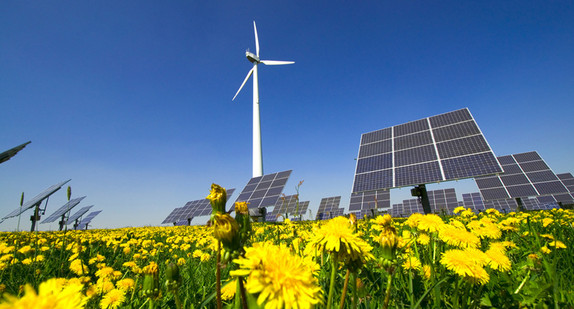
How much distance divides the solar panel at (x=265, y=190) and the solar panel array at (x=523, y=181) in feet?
49.3

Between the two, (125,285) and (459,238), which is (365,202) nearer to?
(459,238)

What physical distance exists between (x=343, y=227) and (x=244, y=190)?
72.6 ft

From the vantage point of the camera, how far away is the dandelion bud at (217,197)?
1.39m

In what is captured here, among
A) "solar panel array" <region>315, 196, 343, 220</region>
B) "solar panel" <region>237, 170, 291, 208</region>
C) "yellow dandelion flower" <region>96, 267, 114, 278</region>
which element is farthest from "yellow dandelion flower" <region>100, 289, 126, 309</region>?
"solar panel array" <region>315, 196, 343, 220</region>

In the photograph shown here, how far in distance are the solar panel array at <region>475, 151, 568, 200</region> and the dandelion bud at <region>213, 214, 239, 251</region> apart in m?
21.5

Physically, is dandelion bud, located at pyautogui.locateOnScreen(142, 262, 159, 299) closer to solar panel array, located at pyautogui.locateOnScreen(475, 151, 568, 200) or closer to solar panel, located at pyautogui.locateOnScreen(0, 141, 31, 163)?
solar panel, located at pyautogui.locateOnScreen(0, 141, 31, 163)

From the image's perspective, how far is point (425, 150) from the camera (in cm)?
1483

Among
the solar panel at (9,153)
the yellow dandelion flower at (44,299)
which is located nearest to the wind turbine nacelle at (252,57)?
the solar panel at (9,153)

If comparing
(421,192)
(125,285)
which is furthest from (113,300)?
(421,192)

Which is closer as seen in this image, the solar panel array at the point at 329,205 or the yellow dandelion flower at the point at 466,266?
the yellow dandelion flower at the point at 466,266

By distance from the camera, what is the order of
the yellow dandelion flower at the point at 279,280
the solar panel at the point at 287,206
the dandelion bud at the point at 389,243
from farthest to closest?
1. the solar panel at the point at 287,206
2. the dandelion bud at the point at 389,243
3. the yellow dandelion flower at the point at 279,280

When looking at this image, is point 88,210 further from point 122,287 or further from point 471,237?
point 471,237

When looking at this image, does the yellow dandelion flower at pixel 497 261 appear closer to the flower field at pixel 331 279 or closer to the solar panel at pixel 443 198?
the flower field at pixel 331 279

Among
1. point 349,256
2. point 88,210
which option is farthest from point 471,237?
point 88,210
